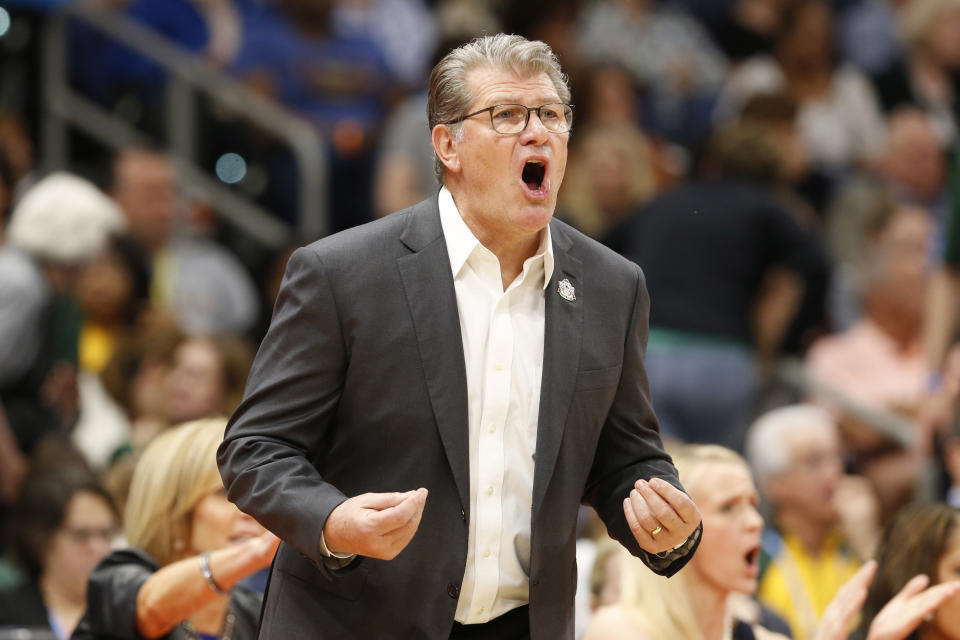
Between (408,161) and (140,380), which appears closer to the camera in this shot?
(140,380)

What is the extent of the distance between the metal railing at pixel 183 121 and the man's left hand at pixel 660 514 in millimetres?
5058

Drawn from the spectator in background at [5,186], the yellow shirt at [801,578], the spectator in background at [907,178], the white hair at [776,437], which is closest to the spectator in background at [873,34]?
the spectator in background at [907,178]

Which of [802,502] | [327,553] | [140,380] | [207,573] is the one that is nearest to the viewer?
[327,553]

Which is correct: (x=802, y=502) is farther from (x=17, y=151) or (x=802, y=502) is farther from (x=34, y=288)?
(x=17, y=151)

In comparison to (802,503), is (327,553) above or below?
above

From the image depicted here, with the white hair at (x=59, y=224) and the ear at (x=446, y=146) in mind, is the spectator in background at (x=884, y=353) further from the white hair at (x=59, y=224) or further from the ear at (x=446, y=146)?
the ear at (x=446, y=146)

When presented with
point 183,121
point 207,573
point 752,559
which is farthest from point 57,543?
point 183,121

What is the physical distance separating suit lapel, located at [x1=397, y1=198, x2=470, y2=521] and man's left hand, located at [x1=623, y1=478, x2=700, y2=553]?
0.30 metres

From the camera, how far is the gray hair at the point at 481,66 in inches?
118

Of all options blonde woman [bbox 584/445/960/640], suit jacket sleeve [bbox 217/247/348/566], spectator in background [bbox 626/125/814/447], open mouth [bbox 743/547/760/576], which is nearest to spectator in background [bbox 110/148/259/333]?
spectator in background [bbox 626/125/814/447]

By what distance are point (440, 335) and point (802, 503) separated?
11.2ft

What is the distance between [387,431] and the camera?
2885 mm

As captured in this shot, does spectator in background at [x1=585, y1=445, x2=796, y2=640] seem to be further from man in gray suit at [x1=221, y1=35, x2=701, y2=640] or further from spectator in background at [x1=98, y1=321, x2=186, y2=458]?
spectator in background at [x1=98, y1=321, x2=186, y2=458]

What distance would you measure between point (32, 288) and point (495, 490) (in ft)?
11.9
